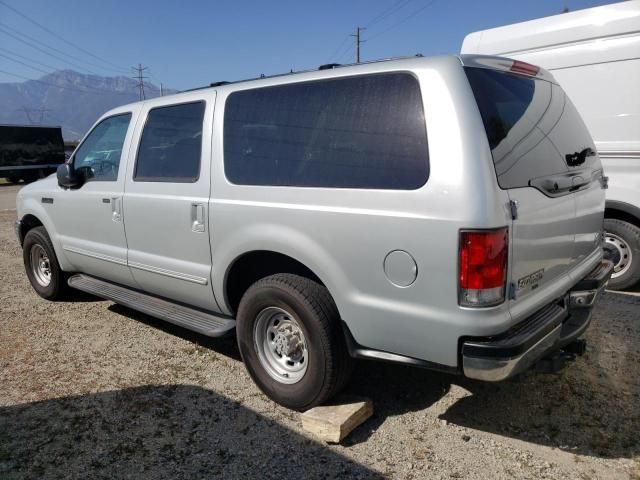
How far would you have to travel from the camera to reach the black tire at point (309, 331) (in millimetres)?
2824

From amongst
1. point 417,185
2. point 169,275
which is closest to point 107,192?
Result: point 169,275

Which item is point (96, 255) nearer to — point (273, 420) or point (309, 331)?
point (273, 420)

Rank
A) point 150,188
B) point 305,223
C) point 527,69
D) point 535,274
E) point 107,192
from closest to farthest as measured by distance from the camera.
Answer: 1. point 535,274
2. point 305,223
3. point 527,69
4. point 150,188
5. point 107,192

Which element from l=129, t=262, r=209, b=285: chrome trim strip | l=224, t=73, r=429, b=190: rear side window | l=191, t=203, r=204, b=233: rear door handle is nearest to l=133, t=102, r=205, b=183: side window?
l=191, t=203, r=204, b=233: rear door handle

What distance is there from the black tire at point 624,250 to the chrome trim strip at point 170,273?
4.15 meters

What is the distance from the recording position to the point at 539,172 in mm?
2621

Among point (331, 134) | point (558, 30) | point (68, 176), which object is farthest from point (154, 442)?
point (558, 30)

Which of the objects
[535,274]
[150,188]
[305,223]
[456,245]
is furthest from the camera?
[150,188]

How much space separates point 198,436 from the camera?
9.61ft

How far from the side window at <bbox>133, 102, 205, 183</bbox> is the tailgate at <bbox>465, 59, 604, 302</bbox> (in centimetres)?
199

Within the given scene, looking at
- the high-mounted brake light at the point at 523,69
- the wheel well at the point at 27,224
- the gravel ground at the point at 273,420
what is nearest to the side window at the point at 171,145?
the gravel ground at the point at 273,420

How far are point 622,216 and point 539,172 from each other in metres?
3.29

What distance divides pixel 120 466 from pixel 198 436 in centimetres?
44

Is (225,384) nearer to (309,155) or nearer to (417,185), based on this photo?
(309,155)
